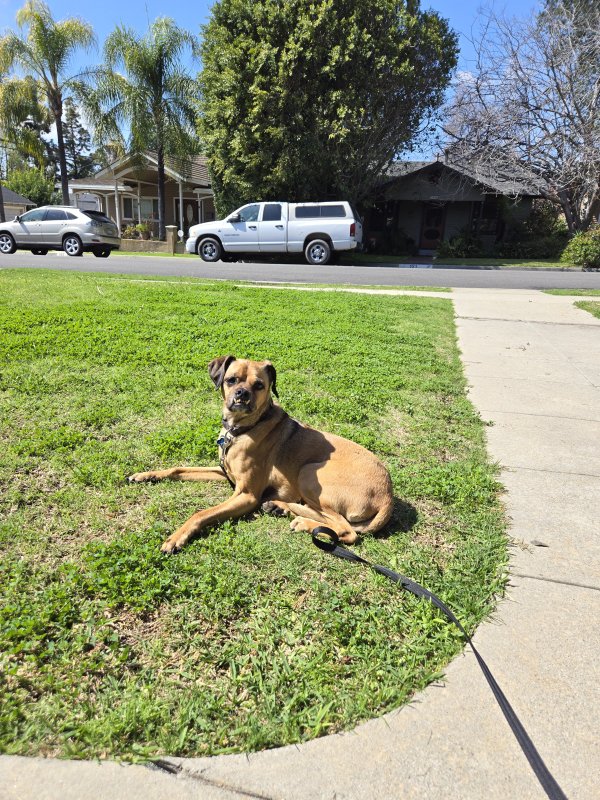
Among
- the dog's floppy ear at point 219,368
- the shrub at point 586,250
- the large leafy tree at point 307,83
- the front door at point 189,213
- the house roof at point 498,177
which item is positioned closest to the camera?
the dog's floppy ear at point 219,368

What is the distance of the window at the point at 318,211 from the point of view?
19.3 meters

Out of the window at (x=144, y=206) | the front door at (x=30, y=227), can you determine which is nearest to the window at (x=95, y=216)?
the front door at (x=30, y=227)

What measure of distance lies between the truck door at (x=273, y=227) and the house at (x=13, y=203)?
128 feet

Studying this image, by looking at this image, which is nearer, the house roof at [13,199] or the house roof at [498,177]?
the house roof at [498,177]

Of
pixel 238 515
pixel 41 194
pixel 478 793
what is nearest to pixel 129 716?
pixel 478 793

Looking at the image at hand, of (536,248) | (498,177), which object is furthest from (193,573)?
(498,177)

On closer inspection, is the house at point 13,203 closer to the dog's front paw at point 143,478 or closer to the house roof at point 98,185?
the house roof at point 98,185

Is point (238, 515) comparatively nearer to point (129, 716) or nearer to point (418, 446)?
point (129, 716)

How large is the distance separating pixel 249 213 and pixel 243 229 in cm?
63

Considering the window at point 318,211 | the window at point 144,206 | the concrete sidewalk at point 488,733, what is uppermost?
the window at point 144,206

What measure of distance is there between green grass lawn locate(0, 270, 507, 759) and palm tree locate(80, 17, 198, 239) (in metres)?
27.0

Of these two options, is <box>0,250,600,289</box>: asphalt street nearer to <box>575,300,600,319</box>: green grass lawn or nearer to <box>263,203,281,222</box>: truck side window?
<box>263,203,281,222</box>: truck side window

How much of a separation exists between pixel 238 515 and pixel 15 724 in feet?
4.92

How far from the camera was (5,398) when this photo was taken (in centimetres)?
445
